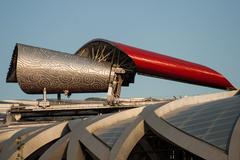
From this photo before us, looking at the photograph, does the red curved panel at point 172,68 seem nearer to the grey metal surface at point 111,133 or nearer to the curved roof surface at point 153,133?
the curved roof surface at point 153,133

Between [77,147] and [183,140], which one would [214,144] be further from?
[77,147]

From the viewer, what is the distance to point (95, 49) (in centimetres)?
6162

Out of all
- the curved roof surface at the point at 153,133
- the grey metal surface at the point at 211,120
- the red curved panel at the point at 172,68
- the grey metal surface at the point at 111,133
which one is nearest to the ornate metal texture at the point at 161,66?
the red curved panel at the point at 172,68

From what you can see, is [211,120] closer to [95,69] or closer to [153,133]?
[153,133]

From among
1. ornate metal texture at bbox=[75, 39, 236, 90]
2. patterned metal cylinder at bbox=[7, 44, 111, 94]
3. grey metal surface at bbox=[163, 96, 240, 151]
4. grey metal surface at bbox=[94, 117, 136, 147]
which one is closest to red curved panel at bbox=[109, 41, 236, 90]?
ornate metal texture at bbox=[75, 39, 236, 90]

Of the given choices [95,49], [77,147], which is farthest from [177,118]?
[95,49]

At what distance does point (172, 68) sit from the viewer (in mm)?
56031

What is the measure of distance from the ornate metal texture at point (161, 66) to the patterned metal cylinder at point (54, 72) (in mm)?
2860

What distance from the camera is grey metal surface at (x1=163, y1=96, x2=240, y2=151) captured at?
21.9m

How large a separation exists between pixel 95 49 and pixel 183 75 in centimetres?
1361

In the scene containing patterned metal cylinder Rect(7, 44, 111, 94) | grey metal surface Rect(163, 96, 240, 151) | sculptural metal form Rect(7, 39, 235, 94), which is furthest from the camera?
sculptural metal form Rect(7, 39, 235, 94)

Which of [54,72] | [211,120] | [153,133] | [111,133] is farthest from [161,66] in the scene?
[211,120]

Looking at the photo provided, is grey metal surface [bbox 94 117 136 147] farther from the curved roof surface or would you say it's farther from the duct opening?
the duct opening

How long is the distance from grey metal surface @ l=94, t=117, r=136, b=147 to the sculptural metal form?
26.3 meters
